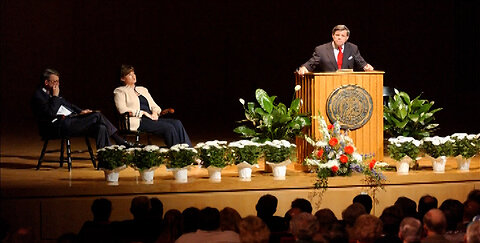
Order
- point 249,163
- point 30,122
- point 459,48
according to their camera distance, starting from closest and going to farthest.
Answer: point 249,163
point 30,122
point 459,48

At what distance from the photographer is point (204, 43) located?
1384 cm

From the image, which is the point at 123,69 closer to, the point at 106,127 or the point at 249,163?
the point at 106,127

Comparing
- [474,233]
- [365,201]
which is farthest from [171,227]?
[474,233]

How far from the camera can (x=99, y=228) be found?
4.60 m

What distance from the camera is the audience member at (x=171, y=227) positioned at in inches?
189

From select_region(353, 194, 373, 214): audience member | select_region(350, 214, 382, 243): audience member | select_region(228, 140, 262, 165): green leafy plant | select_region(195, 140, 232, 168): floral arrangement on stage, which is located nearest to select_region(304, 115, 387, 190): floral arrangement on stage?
select_region(228, 140, 262, 165): green leafy plant

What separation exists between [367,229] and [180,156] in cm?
255

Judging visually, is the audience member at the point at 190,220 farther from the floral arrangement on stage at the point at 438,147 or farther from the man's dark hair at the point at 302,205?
the floral arrangement on stage at the point at 438,147

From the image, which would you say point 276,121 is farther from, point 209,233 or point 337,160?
point 209,233

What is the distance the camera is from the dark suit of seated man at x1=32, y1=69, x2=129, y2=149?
24.1 feet

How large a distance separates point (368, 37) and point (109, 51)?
4.23m

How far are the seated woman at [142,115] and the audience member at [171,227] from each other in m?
2.64

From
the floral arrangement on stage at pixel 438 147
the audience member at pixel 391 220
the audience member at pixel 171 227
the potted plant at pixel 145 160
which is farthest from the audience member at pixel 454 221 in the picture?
the potted plant at pixel 145 160

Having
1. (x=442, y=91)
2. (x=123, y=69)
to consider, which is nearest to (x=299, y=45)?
(x=442, y=91)
